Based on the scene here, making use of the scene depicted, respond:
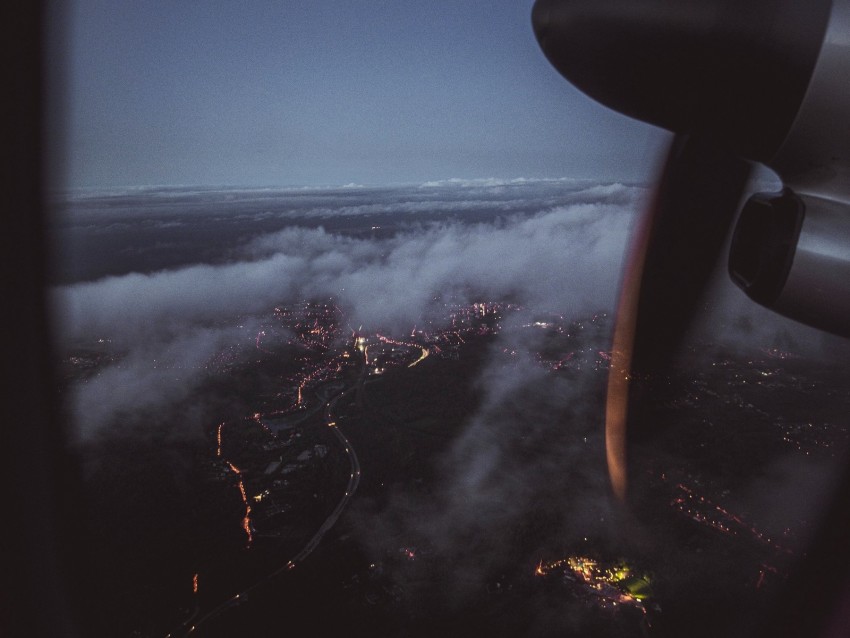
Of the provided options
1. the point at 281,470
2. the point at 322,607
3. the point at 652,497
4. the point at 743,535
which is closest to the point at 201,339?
the point at 281,470

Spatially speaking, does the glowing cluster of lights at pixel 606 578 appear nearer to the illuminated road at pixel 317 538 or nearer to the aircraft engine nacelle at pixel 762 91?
A: the illuminated road at pixel 317 538

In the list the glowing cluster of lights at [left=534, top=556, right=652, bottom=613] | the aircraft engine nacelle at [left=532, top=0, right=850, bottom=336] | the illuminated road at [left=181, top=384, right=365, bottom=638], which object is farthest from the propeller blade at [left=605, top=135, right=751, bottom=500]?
the illuminated road at [left=181, top=384, right=365, bottom=638]

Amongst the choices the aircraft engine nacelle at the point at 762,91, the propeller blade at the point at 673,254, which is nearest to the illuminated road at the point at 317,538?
the propeller blade at the point at 673,254

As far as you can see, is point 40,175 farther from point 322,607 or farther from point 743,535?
point 743,535

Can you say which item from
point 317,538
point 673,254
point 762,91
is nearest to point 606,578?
point 317,538

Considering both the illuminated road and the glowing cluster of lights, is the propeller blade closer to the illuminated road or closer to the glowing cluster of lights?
the glowing cluster of lights
